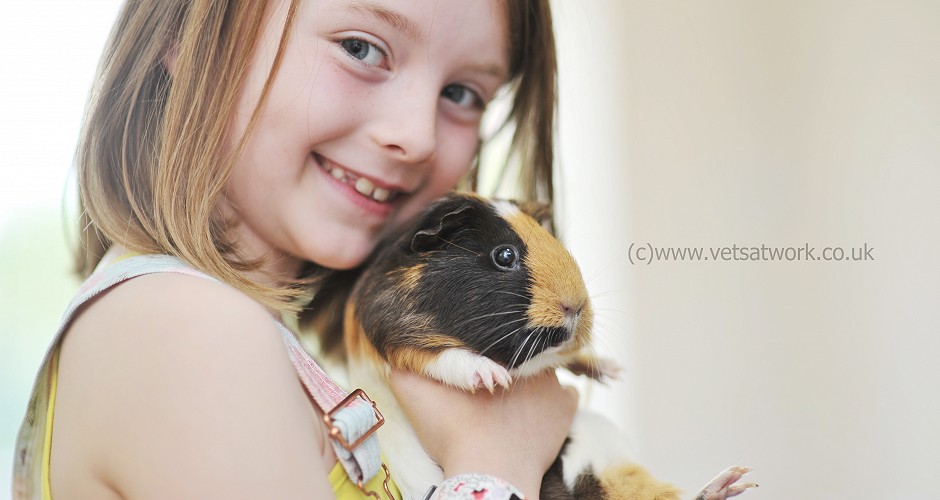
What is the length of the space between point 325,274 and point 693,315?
41cm

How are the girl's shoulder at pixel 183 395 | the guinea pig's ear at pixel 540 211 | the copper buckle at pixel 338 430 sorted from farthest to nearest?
the guinea pig's ear at pixel 540 211, the copper buckle at pixel 338 430, the girl's shoulder at pixel 183 395

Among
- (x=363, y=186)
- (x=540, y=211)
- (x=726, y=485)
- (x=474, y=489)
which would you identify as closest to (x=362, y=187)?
(x=363, y=186)

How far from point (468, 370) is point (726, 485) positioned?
0.26 m

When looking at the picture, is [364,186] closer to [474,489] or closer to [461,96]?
[461,96]

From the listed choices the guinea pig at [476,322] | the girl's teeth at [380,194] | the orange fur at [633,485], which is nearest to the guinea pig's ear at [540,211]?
the guinea pig at [476,322]

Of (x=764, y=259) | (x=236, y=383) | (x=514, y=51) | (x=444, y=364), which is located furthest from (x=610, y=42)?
(x=236, y=383)

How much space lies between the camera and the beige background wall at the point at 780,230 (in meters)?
0.60

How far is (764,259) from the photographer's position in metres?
0.64

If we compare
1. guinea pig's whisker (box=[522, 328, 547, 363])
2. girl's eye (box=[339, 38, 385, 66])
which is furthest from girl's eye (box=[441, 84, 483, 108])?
guinea pig's whisker (box=[522, 328, 547, 363])

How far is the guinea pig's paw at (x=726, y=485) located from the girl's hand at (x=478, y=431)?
163 millimetres

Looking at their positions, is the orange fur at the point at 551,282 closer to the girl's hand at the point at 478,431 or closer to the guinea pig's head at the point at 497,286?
the guinea pig's head at the point at 497,286

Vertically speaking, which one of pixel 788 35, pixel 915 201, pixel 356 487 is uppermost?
pixel 788 35

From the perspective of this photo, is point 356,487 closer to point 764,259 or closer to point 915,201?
point 764,259

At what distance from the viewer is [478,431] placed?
68 centimetres
